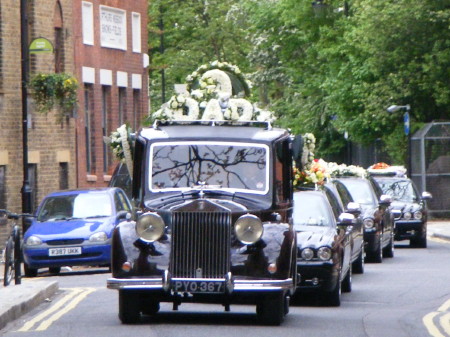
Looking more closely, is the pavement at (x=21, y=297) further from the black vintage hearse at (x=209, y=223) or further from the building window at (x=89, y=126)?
the building window at (x=89, y=126)

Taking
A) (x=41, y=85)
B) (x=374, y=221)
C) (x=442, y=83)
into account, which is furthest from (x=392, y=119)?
(x=374, y=221)

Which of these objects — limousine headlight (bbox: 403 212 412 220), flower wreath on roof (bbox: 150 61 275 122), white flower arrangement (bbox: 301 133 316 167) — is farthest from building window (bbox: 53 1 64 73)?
flower wreath on roof (bbox: 150 61 275 122)

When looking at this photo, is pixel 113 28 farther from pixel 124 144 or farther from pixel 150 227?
pixel 150 227

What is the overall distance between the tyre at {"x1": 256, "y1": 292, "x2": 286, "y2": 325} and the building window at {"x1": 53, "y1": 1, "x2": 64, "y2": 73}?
24849 mm

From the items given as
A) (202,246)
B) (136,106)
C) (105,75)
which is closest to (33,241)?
(202,246)

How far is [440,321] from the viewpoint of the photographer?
55.1 feet

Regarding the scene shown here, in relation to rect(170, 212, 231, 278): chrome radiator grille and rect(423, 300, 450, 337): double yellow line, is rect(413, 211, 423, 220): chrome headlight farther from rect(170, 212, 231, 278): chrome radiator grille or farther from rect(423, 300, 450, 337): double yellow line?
rect(170, 212, 231, 278): chrome radiator grille

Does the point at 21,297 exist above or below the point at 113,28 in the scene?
below

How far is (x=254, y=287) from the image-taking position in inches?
598

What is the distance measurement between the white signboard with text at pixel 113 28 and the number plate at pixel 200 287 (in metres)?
29.5

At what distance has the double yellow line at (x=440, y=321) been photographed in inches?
605

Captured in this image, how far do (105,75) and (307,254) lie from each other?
85.9 feet

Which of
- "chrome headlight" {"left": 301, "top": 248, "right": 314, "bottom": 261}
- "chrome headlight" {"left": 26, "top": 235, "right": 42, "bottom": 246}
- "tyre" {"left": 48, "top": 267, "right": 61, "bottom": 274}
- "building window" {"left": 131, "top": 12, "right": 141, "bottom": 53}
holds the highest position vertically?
"building window" {"left": 131, "top": 12, "right": 141, "bottom": 53}

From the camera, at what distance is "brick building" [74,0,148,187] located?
42.4m
